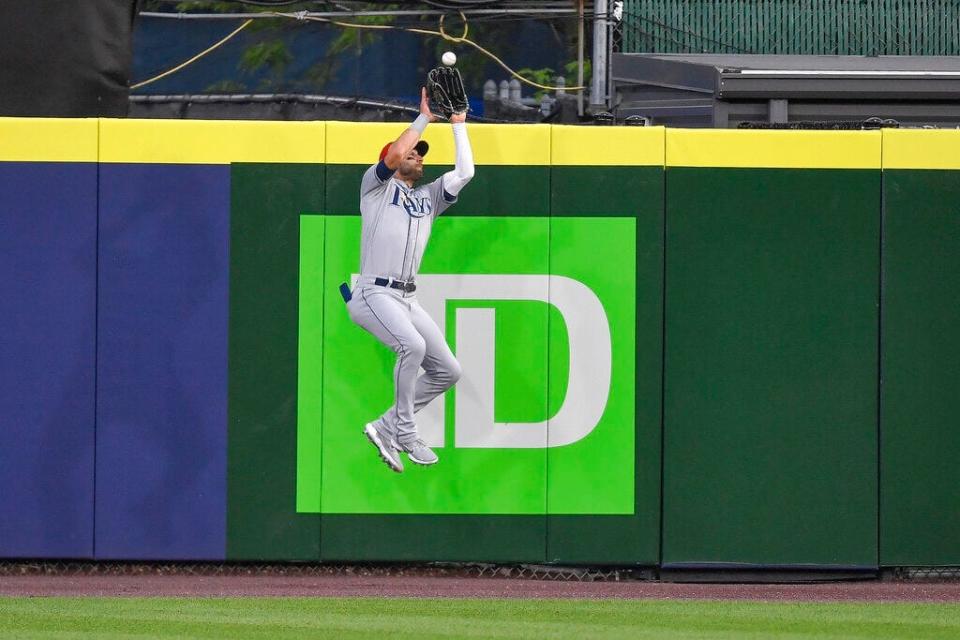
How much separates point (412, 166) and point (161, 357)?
2.01 m

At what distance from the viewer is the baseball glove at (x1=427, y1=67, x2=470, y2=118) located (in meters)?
8.12

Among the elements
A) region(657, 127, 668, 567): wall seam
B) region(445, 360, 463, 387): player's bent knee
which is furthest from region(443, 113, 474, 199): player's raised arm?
region(657, 127, 668, 567): wall seam

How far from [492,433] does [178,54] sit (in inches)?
249

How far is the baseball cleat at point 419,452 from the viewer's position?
8.48m

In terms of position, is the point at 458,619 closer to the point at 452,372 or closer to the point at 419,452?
the point at 419,452

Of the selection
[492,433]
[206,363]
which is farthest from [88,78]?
[492,433]

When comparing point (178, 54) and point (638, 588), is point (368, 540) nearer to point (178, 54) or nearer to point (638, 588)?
point (638, 588)

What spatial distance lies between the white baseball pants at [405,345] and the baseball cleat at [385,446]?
61 mm

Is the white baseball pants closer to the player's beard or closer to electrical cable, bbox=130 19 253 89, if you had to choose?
the player's beard

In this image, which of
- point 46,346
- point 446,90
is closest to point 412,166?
point 446,90

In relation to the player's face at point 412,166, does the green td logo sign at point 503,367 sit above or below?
below

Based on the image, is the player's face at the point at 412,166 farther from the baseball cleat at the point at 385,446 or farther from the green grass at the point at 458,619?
the green grass at the point at 458,619

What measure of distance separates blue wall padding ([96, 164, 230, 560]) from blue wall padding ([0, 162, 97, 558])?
4.4 inches

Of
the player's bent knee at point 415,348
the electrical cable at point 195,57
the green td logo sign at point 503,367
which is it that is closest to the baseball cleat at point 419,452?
the green td logo sign at point 503,367
